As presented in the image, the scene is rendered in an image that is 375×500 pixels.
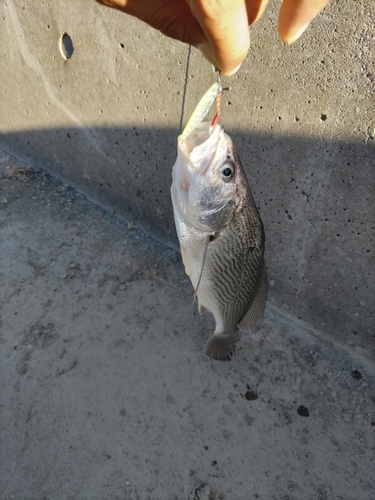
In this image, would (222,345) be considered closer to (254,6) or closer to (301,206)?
(301,206)

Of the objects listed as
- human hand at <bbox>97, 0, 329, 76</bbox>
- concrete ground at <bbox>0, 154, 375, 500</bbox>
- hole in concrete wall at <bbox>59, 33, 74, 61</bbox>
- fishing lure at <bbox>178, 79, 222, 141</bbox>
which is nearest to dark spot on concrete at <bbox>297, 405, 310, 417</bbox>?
concrete ground at <bbox>0, 154, 375, 500</bbox>

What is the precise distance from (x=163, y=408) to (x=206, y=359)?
1.30ft

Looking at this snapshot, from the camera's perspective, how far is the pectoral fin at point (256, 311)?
1.67m

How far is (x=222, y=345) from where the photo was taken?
1839 millimetres

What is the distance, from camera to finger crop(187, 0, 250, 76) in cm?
83

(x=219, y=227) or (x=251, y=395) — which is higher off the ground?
(x=219, y=227)

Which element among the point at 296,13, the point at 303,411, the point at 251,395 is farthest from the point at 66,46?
the point at 303,411

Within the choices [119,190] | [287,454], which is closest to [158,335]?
[287,454]

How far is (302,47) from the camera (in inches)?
65.9

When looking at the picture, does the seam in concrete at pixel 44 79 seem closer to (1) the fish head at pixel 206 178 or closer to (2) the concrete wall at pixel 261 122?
(2) the concrete wall at pixel 261 122

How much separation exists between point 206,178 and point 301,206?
96 centimetres

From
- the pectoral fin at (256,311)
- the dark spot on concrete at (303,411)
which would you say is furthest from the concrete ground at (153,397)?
the pectoral fin at (256,311)

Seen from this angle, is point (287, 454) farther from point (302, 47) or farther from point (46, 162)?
point (46, 162)

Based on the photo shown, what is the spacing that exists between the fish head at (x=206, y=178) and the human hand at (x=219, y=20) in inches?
9.6
